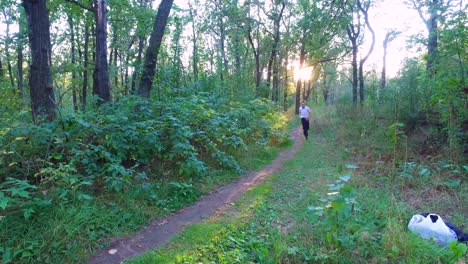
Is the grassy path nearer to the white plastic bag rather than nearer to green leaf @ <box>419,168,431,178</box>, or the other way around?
the white plastic bag

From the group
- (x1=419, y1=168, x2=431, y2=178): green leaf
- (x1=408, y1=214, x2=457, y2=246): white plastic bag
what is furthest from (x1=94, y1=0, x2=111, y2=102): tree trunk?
(x1=419, y1=168, x2=431, y2=178): green leaf

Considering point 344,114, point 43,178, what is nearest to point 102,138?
point 43,178

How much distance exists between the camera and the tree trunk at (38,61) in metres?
5.70

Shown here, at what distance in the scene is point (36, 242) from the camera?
328cm

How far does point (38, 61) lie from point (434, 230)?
7.39 m

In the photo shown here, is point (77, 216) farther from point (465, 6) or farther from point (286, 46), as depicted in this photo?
point (286, 46)

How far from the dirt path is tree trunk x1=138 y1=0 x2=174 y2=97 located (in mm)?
3838

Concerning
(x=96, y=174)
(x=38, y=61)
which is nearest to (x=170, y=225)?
(x=96, y=174)

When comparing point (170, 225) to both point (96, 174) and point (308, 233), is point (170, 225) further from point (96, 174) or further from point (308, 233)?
point (308, 233)

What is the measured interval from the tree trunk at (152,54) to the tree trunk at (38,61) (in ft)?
8.38

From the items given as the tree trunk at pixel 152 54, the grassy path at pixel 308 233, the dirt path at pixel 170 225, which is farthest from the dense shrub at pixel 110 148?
the grassy path at pixel 308 233

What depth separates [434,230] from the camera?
3.81m

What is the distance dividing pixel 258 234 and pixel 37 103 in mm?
5036

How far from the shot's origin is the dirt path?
351cm
